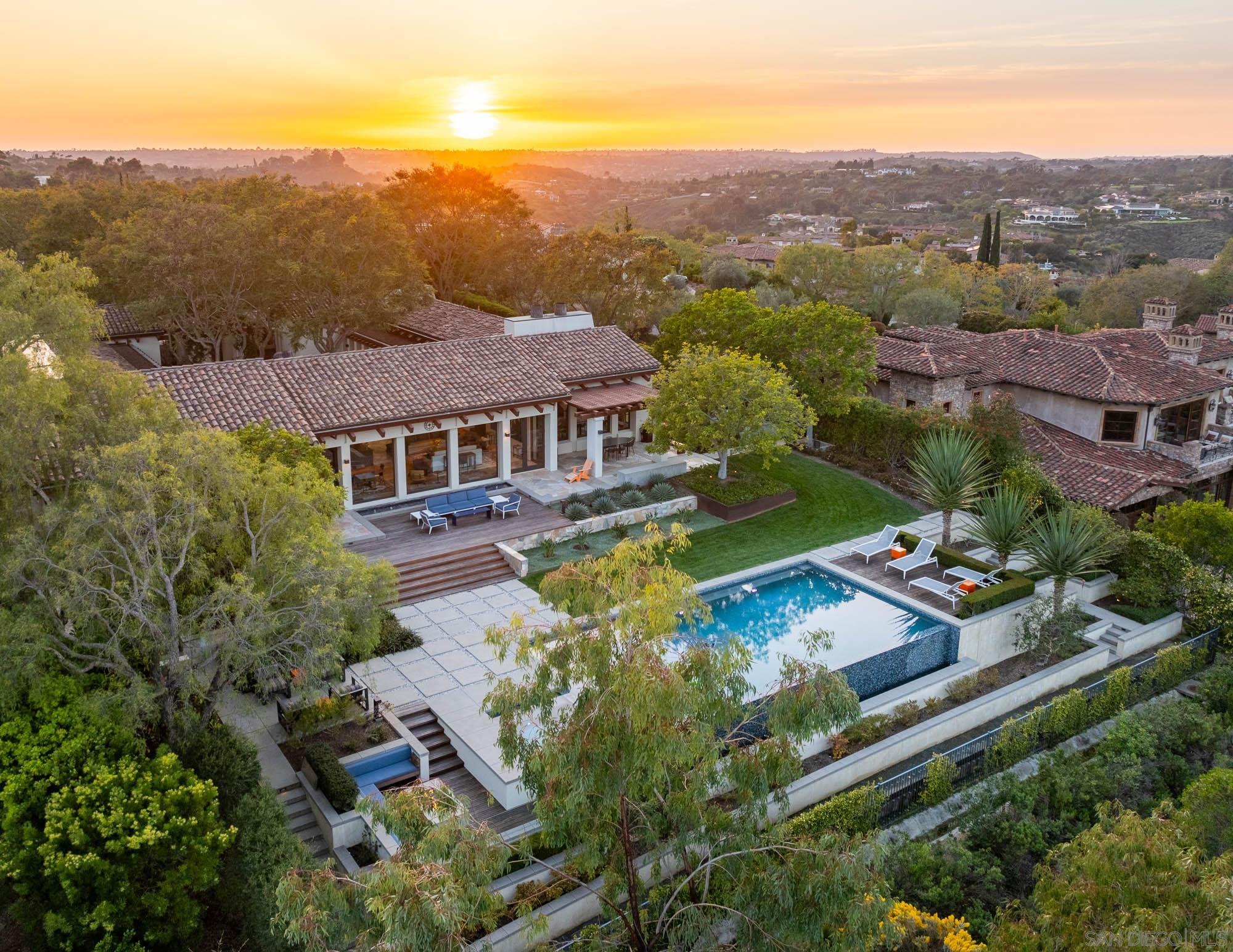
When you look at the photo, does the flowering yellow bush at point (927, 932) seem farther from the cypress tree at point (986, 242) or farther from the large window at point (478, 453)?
the cypress tree at point (986, 242)

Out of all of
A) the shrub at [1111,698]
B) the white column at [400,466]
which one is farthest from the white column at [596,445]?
the shrub at [1111,698]

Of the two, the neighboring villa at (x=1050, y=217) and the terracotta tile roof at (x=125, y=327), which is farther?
the neighboring villa at (x=1050, y=217)

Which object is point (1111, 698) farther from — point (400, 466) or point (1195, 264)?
point (1195, 264)

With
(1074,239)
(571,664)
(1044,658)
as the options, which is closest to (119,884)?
(571,664)

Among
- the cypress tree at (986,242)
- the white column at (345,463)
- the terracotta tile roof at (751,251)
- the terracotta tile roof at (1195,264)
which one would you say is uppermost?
the cypress tree at (986,242)

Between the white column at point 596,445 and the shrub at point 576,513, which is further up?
the white column at point 596,445

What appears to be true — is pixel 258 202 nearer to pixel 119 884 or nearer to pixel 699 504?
pixel 699 504
